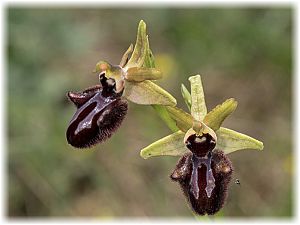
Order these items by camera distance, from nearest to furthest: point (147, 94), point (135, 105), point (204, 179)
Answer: point (204, 179), point (147, 94), point (135, 105)

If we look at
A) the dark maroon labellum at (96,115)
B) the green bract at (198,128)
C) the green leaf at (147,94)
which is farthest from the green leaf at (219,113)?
the dark maroon labellum at (96,115)

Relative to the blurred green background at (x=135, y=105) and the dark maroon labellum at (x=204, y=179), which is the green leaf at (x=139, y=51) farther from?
the blurred green background at (x=135, y=105)

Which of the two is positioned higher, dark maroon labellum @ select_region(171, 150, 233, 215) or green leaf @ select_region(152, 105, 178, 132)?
green leaf @ select_region(152, 105, 178, 132)

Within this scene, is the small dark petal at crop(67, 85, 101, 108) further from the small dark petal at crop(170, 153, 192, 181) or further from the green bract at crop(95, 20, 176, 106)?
the small dark petal at crop(170, 153, 192, 181)

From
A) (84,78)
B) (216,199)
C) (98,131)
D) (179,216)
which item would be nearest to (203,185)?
(216,199)

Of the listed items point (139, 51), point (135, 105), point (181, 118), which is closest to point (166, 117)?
point (181, 118)

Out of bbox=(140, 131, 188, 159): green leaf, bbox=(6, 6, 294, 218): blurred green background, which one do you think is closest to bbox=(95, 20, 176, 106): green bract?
bbox=(140, 131, 188, 159): green leaf

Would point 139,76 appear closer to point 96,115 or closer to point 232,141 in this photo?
point 96,115

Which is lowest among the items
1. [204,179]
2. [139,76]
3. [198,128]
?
[204,179]
